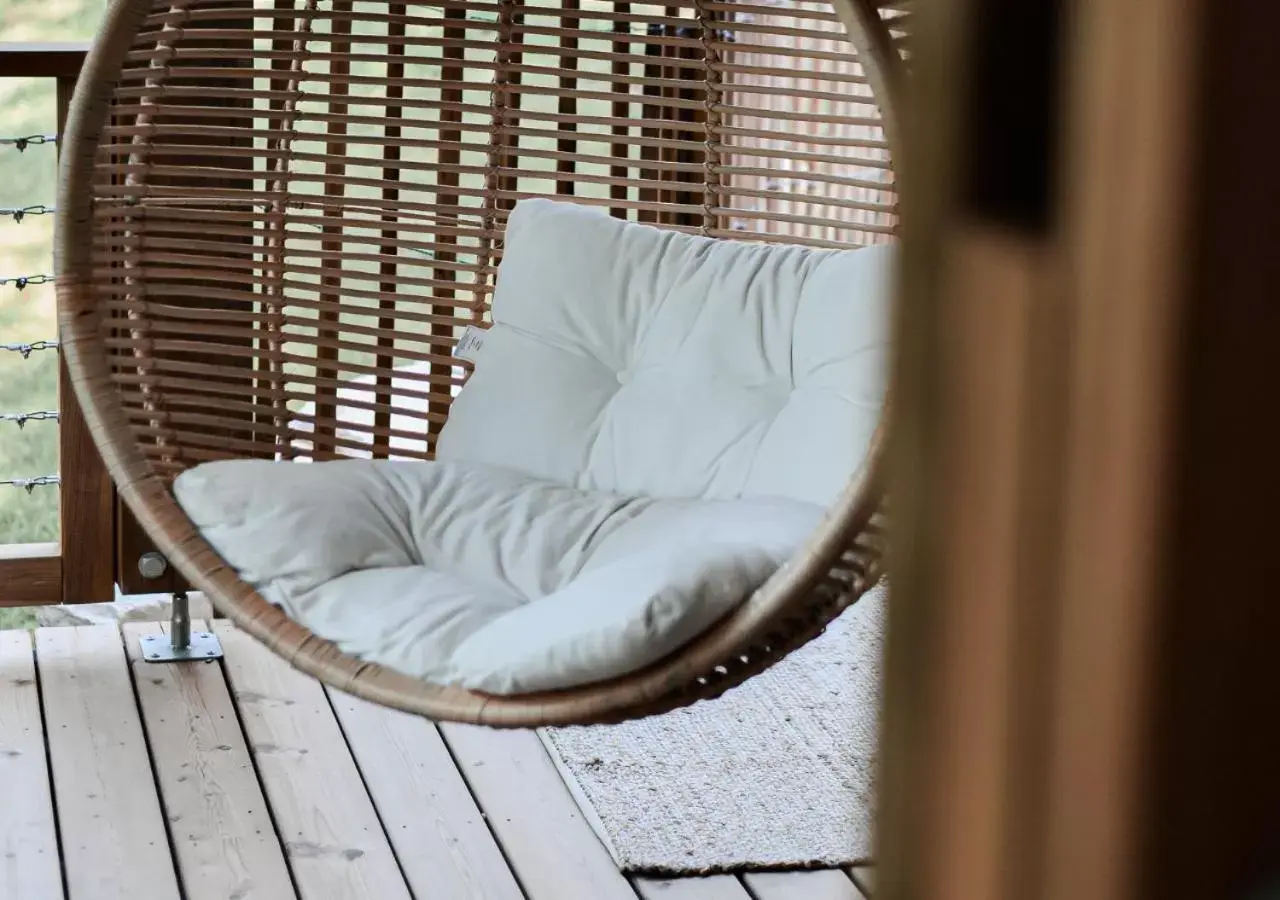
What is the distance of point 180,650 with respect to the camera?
2508 mm

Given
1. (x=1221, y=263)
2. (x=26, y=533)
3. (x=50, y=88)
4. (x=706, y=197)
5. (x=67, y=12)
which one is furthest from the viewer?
(x=67, y=12)

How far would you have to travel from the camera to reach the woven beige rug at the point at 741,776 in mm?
1929

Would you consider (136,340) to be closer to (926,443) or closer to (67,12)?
(926,443)

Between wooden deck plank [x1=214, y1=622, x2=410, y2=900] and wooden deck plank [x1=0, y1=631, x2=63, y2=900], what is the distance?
0.87ft

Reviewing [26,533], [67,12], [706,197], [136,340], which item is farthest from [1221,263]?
[67,12]

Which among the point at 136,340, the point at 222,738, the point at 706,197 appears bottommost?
the point at 222,738

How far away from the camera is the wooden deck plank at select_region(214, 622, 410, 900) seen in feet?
6.04

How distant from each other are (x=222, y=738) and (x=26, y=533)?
12.4 ft

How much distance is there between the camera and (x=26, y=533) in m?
5.65

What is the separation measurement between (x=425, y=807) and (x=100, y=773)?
437 mm

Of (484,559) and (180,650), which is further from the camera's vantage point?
(180,650)

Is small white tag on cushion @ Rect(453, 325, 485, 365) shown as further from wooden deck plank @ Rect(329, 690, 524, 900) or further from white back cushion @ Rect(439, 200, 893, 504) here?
wooden deck plank @ Rect(329, 690, 524, 900)

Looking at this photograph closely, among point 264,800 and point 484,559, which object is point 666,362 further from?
point 264,800

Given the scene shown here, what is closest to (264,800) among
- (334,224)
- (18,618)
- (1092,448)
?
(334,224)
